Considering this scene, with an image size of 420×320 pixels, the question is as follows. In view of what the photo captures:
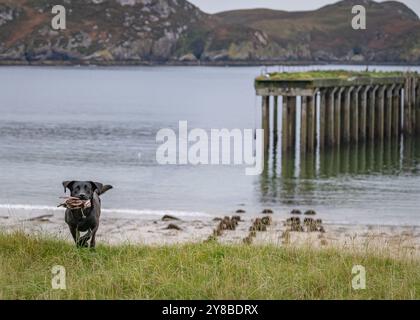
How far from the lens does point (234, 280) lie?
11031 mm

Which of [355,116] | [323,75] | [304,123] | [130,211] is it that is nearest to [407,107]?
[355,116]

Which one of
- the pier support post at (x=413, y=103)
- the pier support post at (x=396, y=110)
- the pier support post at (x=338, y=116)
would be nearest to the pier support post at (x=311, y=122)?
the pier support post at (x=338, y=116)

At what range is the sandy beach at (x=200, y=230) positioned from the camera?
19.4 meters

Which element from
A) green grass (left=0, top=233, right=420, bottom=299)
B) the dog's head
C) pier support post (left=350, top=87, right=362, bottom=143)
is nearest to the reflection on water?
pier support post (left=350, top=87, right=362, bottom=143)

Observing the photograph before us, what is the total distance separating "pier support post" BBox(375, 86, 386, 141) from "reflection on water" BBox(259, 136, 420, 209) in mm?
566

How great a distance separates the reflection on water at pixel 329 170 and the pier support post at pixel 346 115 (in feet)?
1.71

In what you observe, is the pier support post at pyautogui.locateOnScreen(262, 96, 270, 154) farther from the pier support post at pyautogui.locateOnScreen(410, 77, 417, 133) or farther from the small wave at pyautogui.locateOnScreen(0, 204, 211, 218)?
the pier support post at pyautogui.locateOnScreen(410, 77, 417, 133)

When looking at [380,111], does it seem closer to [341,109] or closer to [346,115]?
[341,109]

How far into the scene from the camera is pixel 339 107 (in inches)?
1581

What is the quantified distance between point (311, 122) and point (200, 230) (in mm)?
16938

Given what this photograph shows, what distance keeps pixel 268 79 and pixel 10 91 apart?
102m

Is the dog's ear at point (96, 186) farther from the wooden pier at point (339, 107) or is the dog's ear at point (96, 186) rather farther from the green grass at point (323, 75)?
the green grass at point (323, 75)
